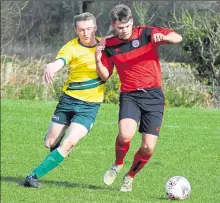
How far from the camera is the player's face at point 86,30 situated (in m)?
8.11

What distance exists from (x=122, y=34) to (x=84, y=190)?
1648 millimetres

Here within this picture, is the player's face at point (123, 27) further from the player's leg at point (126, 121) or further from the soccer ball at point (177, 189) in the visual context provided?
the soccer ball at point (177, 189)

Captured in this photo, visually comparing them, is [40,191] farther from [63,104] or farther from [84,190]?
[63,104]

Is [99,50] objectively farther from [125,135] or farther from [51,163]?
[51,163]

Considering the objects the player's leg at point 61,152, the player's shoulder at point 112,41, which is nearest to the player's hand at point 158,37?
the player's shoulder at point 112,41

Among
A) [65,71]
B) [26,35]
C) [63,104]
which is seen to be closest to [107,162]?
[63,104]

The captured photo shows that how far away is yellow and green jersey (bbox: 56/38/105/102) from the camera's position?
8219 mm

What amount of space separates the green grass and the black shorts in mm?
703

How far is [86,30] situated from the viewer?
816 centimetres

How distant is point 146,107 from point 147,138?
1.03 feet

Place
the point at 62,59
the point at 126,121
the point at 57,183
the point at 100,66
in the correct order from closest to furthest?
the point at 126,121 < the point at 100,66 < the point at 62,59 < the point at 57,183

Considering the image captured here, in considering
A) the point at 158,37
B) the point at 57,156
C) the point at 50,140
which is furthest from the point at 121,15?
the point at 50,140

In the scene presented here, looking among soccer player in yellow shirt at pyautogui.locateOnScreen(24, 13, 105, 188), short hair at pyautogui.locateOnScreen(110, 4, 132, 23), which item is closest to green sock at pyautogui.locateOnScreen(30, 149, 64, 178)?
soccer player in yellow shirt at pyautogui.locateOnScreen(24, 13, 105, 188)

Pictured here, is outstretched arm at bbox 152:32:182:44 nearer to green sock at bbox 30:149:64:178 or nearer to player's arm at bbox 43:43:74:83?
player's arm at bbox 43:43:74:83
